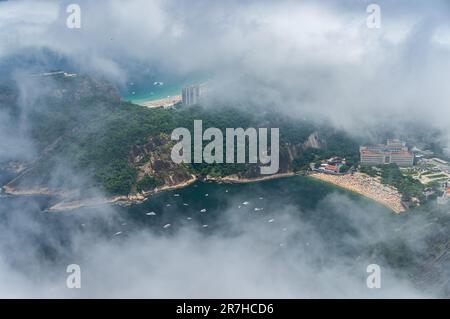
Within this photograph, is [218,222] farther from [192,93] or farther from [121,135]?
[192,93]

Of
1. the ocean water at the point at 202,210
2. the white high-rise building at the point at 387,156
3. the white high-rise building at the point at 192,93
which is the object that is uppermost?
the white high-rise building at the point at 192,93

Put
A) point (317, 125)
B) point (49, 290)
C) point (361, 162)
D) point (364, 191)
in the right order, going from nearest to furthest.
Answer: point (49, 290), point (364, 191), point (361, 162), point (317, 125)

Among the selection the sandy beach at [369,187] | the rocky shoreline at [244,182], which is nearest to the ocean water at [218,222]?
the rocky shoreline at [244,182]

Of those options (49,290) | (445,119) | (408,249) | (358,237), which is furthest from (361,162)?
(49,290)

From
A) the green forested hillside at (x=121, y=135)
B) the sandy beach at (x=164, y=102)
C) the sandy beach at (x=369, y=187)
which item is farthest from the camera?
the sandy beach at (x=164, y=102)

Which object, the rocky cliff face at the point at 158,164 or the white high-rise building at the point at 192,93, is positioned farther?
the white high-rise building at the point at 192,93

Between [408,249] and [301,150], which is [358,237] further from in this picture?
[301,150]

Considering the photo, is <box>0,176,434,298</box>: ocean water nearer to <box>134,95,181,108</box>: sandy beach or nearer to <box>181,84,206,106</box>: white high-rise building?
<box>181,84,206,106</box>: white high-rise building

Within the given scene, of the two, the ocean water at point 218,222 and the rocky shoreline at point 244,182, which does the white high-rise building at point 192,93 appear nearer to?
the rocky shoreline at point 244,182

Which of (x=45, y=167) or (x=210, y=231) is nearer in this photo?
(x=210, y=231)
